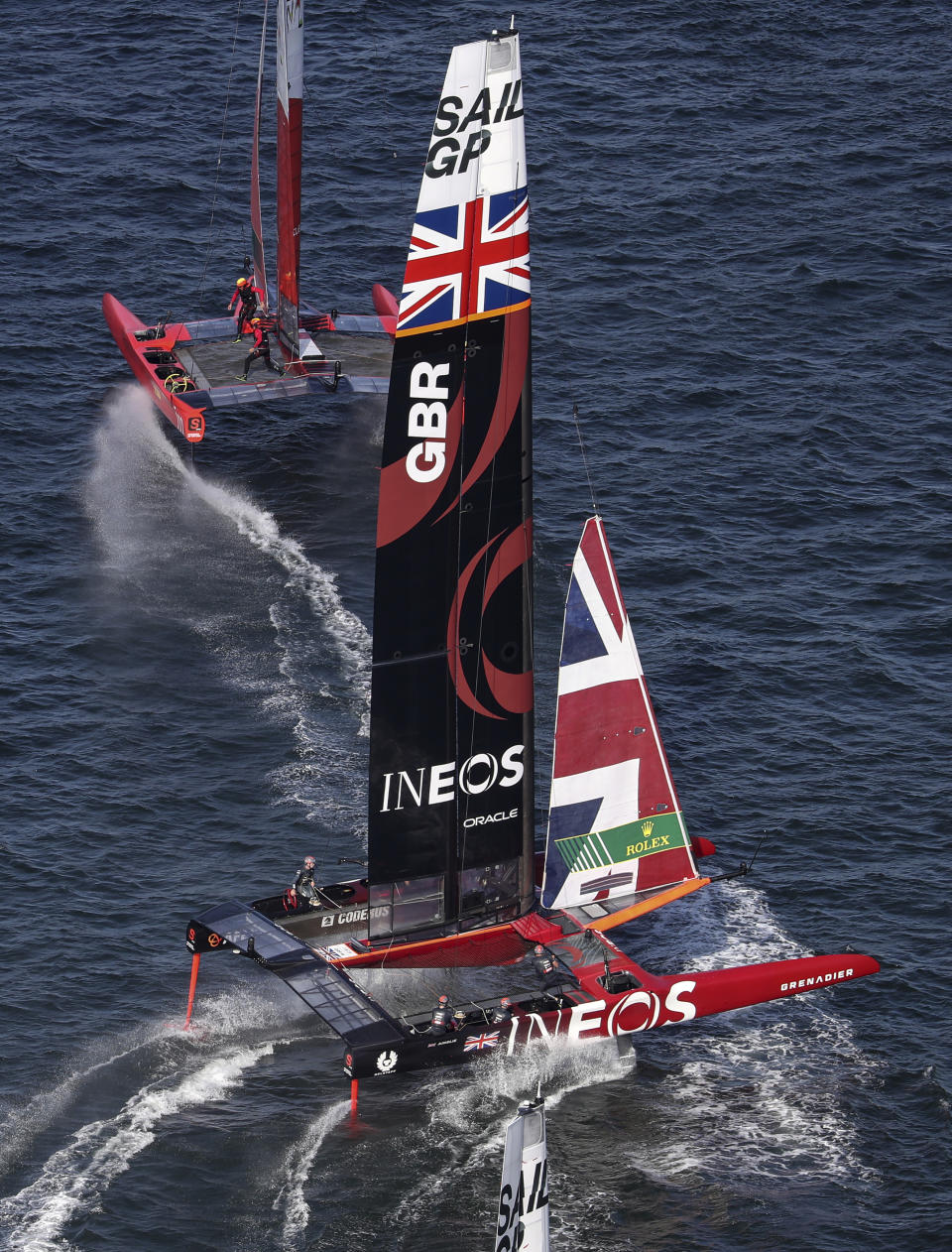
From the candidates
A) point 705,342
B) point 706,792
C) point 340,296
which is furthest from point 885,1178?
point 340,296

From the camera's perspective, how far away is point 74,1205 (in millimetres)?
37312

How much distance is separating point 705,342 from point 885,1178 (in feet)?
121

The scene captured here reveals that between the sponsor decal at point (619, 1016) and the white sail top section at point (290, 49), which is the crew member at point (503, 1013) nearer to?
the sponsor decal at point (619, 1016)

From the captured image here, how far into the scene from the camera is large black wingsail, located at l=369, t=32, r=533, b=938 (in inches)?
1437

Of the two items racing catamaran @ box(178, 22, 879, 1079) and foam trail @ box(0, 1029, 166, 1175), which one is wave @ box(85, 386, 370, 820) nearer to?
racing catamaran @ box(178, 22, 879, 1079)

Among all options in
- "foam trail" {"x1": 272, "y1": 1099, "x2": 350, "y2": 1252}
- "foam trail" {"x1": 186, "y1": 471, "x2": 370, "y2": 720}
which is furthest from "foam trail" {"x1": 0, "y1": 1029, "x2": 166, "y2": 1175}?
"foam trail" {"x1": 186, "y1": 471, "x2": 370, "y2": 720}

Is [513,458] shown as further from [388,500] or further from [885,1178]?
[885,1178]

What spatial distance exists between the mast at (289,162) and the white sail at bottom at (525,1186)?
126ft

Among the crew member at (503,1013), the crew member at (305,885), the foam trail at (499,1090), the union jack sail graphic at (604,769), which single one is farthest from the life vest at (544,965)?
the crew member at (305,885)

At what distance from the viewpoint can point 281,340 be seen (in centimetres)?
6469

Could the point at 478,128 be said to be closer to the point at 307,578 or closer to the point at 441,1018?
the point at 441,1018

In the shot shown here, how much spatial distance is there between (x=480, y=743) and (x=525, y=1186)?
45.5 feet

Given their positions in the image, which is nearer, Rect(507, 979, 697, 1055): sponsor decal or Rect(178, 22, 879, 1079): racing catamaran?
Rect(178, 22, 879, 1079): racing catamaran

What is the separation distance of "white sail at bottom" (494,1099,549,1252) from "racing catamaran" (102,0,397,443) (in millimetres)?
35166
